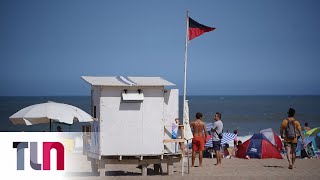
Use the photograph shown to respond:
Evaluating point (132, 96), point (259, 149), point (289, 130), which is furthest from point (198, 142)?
point (259, 149)

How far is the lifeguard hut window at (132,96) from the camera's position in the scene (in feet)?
51.8

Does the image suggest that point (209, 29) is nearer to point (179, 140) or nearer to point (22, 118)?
point (179, 140)

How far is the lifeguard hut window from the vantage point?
15.8 m

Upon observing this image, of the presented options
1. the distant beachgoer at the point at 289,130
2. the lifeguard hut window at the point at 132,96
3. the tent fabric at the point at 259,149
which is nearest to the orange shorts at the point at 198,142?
the distant beachgoer at the point at 289,130

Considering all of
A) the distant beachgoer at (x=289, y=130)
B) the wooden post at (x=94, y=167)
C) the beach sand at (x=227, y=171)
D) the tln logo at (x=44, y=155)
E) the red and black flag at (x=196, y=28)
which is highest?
the red and black flag at (x=196, y=28)

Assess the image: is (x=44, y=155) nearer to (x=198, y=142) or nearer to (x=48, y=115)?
(x=48, y=115)

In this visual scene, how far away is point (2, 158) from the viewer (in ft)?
54.1

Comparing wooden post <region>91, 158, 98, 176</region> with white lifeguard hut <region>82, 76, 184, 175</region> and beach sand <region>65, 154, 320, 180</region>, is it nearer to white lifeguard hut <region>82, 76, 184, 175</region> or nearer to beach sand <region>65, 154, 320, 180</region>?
beach sand <region>65, 154, 320, 180</region>

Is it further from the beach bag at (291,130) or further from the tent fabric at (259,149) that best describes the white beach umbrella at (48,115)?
the tent fabric at (259,149)

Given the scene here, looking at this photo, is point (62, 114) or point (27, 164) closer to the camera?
point (27, 164)

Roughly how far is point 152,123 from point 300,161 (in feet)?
21.8

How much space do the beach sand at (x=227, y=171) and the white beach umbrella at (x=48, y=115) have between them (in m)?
1.28

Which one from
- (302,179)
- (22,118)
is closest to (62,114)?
(22,118)

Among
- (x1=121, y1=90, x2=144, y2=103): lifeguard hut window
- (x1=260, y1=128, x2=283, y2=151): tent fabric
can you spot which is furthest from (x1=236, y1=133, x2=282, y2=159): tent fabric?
(x1=121, y1=90, x2=144, y2=103): lifeguard hut window
